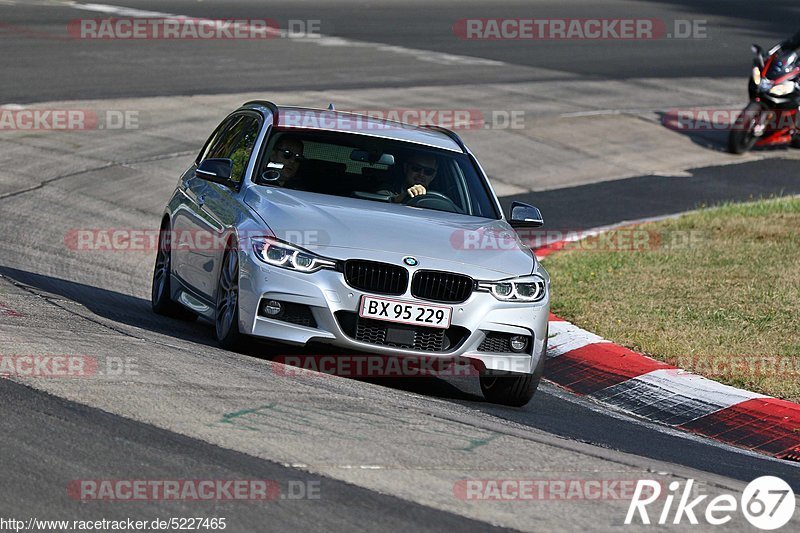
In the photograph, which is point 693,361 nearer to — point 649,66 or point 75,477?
point 75,477

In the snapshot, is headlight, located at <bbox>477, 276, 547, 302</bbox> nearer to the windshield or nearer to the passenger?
the windshield

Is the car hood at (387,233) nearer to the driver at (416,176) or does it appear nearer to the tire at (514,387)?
the driver at (416,176)

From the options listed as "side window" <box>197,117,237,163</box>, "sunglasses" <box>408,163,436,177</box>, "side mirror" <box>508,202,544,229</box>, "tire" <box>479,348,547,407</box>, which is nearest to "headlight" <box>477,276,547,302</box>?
"tire" <box>479,348,547,407</box>

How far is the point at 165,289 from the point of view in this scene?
10094 millimetres

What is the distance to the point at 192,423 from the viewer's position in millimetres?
6234

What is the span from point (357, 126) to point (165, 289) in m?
1.88

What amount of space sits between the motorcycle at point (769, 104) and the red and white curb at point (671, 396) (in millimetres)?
12168

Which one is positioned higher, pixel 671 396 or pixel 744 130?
pixel 744 130

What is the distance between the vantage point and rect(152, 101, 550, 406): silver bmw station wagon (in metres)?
7.89

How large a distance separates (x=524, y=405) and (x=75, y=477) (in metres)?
3.82

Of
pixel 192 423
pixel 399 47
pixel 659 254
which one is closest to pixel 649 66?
pixel 399 47

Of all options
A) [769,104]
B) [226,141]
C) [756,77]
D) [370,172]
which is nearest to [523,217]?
[370,172]

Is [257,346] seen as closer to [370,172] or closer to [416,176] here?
[370,172]

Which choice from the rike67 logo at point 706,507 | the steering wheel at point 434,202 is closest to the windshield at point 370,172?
the steering wheel at point 434,202
